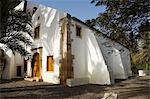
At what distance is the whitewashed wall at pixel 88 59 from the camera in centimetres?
2133

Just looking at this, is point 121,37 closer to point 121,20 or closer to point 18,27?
point 121,20

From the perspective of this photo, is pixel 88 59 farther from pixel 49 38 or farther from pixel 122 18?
pixel 122 18

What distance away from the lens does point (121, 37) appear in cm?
1302

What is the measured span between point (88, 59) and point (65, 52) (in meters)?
3.03

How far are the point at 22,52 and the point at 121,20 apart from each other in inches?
304

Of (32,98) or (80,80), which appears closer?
(32,98)

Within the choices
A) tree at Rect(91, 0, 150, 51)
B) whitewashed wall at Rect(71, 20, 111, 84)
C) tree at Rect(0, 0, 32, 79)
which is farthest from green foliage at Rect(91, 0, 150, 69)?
whitewashed wall at Rect(71, 20, 111, 84)

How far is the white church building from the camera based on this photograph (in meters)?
20.4

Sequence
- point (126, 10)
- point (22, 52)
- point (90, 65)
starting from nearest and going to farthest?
1. point (126, 10)
2. point (22, 52)
3. point (90, 65)

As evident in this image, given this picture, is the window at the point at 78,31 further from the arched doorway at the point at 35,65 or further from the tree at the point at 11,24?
the tree at the point at 11,24

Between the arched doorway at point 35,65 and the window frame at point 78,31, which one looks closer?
the window frame at point 78,31

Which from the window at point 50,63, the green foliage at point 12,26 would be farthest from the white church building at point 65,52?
the green foliage at point 12,26

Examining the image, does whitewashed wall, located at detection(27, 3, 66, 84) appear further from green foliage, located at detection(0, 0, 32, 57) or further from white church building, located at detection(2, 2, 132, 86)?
green foliage, located at detection(0, 0, 32, 57)

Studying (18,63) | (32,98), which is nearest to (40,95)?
(32,98)
